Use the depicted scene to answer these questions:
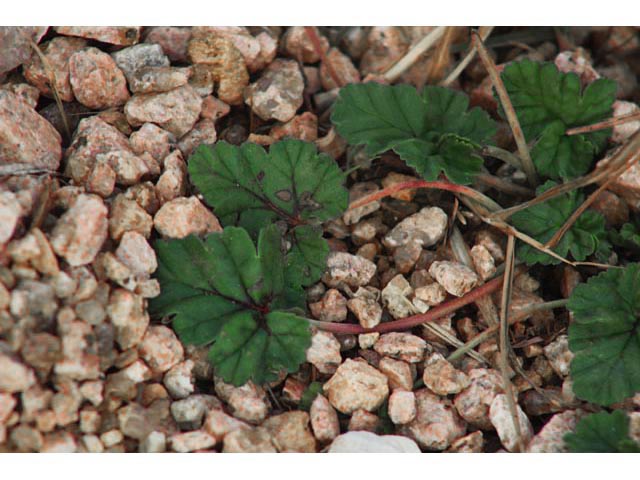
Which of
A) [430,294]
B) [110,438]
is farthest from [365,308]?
[110,438]

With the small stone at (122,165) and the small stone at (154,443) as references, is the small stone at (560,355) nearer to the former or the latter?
the small stone at (154,443)

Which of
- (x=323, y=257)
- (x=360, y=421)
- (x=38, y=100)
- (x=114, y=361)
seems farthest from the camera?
(x=38, y=100)

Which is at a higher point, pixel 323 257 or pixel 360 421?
pixel 323 257

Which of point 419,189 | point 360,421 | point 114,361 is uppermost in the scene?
point 419,189

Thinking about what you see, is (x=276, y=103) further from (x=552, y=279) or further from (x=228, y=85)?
(x=552, y=279)

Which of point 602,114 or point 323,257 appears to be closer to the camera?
point 323,257

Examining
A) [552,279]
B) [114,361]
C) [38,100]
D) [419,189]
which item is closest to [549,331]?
[552,279]

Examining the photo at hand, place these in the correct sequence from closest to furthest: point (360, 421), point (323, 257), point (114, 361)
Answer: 1. point (114, 361)
2. point (360, 421)
3. point (323, 257)
